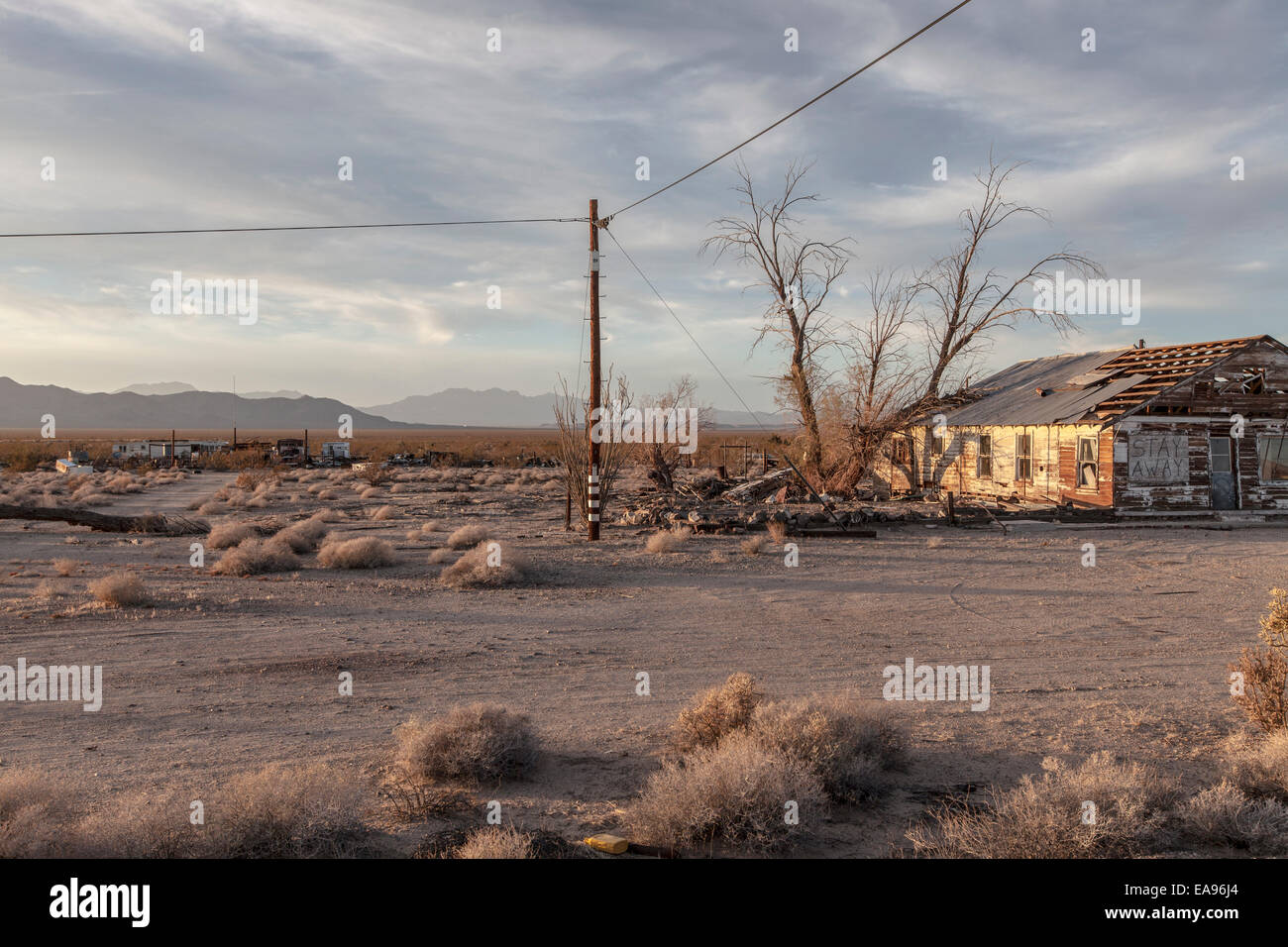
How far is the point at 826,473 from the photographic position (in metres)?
27.9

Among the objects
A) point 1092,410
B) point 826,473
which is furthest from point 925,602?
point 826,473


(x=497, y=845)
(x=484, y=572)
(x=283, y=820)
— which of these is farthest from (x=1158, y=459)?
(x=283, y=820)

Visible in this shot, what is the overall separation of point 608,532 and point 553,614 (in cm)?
819

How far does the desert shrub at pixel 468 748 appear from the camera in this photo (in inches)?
212

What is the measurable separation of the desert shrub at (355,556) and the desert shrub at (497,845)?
11197mm

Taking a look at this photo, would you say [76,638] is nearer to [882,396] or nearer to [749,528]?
[749,528]

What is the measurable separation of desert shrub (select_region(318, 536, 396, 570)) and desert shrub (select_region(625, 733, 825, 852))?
11123 mm

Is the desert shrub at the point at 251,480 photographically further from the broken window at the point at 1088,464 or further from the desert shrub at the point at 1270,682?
the desert shrub at the point at 1270,682

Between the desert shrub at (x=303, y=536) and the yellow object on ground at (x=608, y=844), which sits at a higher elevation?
the desert shrub at (x=303, y=536)

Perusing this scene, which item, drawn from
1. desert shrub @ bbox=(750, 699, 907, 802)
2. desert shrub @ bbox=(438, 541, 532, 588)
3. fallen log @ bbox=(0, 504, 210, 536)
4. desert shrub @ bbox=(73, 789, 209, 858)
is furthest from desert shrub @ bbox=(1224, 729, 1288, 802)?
fallen log @ bbox=(0, 504, 210, 536)

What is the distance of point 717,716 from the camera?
236 inches

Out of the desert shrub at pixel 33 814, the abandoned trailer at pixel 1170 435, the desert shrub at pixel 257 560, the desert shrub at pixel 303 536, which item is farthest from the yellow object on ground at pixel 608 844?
the abandoned trailer at pixel 1170 435

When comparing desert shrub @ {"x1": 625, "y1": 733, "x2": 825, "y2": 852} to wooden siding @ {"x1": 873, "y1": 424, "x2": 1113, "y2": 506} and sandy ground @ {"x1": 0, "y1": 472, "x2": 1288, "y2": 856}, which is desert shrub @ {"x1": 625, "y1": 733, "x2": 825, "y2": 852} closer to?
sandy ground @ {"x1": 0, "y1": 472, "x2": 1288, "y2": 856}
